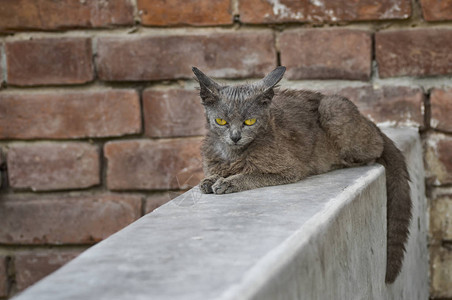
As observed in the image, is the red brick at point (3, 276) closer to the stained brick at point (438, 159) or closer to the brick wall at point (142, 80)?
the brick wall at point (142, 80)

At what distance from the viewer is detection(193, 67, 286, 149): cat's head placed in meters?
1.60

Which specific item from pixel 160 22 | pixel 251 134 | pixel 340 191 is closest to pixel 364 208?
pixel 340 191

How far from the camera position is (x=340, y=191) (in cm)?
119

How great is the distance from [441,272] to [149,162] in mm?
924

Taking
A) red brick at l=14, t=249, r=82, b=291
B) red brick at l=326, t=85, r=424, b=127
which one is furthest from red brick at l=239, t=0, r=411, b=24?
red brick at l=14, t=249, r=82, b=291

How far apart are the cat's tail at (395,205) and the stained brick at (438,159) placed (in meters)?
0.20

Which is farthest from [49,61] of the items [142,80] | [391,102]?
[391,102]

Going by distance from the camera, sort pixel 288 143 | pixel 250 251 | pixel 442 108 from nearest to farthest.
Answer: pixel 250 251 < pixel 288 143 < pixel 442 108

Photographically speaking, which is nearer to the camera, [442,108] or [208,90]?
[208,90]

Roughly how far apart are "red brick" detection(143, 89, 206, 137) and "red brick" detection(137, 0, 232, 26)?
20 centimetres

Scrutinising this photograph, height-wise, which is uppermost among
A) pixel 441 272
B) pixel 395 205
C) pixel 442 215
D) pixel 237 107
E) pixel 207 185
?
pixel 237 107

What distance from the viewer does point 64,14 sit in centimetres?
187

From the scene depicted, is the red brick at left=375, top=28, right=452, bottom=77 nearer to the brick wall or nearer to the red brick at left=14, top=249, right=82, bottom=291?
the brick wall

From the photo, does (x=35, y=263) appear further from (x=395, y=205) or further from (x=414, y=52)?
(x=414, y=52)
